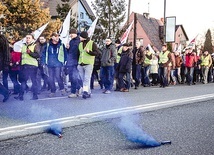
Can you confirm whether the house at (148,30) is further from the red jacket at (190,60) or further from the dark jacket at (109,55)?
the dark jacket at (109,55)

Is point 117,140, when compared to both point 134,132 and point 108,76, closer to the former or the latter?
point 134,132

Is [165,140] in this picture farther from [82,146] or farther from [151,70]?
[151,70]

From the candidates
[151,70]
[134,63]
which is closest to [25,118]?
[134,63]

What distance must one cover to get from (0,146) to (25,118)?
70.9 inches

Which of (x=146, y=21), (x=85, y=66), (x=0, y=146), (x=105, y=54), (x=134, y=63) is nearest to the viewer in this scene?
(x=0, y=146)

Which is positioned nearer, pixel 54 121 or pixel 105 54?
pixel 54 121

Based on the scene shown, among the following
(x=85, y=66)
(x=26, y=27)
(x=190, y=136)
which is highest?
(x=26, y=27)

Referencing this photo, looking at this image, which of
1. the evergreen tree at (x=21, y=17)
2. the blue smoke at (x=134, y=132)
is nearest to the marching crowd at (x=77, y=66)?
the blue smoke at (x=134, y=132)

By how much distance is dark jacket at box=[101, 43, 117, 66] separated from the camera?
455 inches

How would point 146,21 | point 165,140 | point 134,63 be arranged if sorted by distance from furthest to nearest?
point 146,21
point 134,63
point 165,140

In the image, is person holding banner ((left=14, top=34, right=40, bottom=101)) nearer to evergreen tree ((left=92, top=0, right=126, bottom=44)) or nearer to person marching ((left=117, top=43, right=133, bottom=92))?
person marching ((left=117, top=43, right=133, bottom=92))

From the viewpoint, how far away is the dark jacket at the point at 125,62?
12336 millimetres

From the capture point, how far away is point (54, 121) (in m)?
6.05

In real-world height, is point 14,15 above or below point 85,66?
above
